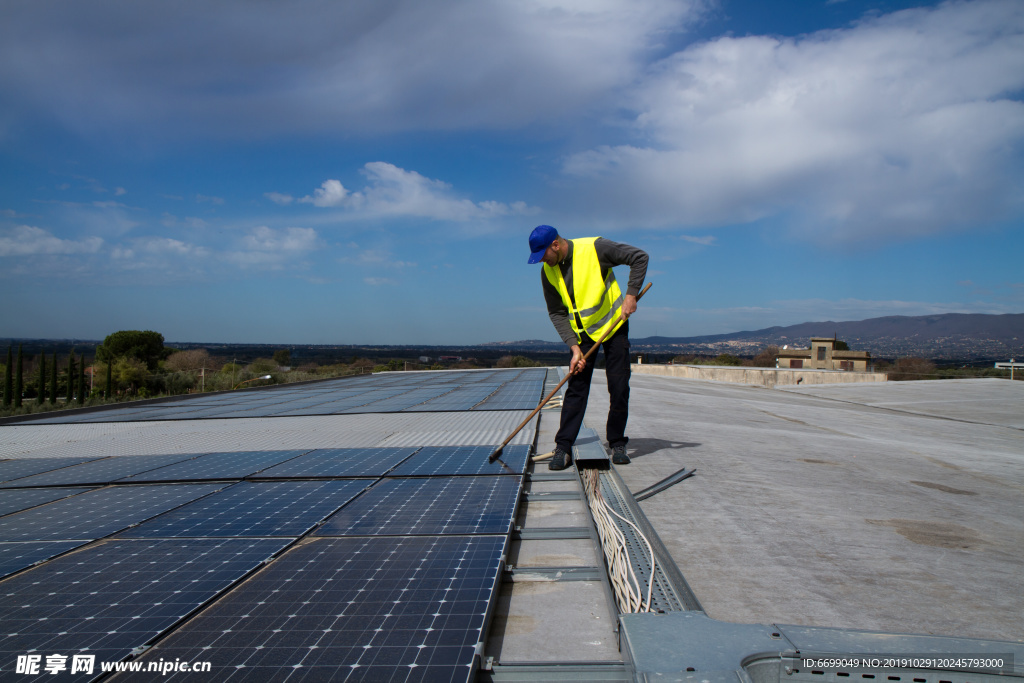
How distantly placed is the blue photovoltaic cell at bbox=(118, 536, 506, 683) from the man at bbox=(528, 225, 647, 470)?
6.15 feet

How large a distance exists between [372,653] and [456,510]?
1016 millimetres

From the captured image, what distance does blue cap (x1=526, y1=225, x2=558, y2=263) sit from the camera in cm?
341

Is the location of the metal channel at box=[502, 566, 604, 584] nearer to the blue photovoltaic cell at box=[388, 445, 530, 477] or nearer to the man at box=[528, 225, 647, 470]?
the blue photovoltaic cell at box=[388, 445, 530, 477]

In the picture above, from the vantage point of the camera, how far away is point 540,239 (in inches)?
134

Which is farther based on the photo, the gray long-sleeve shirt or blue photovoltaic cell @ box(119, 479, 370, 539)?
the gray long-sleeve shirt

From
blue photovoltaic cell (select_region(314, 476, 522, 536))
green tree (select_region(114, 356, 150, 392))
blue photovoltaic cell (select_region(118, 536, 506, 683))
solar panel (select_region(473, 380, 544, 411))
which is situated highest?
solar panel (select_region(473, 380, 544, 411))

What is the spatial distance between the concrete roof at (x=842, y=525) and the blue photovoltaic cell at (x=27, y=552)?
209cm

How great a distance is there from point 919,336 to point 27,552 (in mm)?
98163

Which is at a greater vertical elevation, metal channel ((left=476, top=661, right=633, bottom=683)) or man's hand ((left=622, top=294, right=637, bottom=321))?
man's hand ((left=622, top=294, right=637, bottom=321))

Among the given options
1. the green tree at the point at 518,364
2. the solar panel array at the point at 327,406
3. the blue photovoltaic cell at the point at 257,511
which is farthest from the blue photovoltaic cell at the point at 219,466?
the green tree at the point at 518,364

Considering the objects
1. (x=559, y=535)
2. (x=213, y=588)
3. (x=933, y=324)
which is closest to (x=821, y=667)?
(x=559, y=535)

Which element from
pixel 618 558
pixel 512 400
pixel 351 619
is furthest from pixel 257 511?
pixel 512 400

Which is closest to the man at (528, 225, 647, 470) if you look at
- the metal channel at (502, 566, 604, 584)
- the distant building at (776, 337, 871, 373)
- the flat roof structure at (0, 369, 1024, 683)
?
the flat roof structure at (0, 369, 1024, 683)

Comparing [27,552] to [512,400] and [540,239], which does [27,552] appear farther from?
[512,400]
